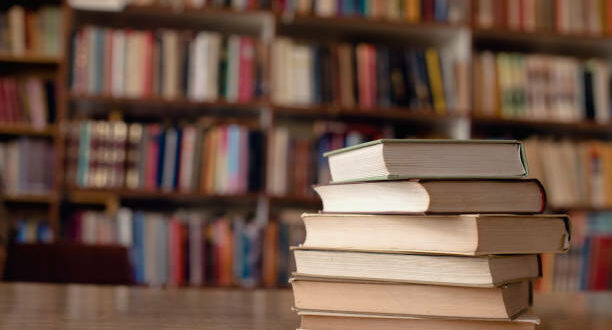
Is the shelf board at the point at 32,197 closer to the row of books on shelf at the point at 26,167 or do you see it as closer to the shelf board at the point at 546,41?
the row of books on shelf at the point at 26,167

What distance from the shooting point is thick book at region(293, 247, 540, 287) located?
62 cm

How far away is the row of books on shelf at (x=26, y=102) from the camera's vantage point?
296 cm

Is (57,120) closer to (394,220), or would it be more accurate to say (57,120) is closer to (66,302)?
(66,302)

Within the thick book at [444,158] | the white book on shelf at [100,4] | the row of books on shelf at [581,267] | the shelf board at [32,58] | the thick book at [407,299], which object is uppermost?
the white book on shelf at [100,4]

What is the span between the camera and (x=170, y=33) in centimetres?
290

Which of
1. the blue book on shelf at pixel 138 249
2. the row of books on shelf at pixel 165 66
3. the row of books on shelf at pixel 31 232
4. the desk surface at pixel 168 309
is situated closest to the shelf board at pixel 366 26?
the row of books on shelf at pixel 165 66

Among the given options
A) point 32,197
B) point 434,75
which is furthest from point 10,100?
point 434,75

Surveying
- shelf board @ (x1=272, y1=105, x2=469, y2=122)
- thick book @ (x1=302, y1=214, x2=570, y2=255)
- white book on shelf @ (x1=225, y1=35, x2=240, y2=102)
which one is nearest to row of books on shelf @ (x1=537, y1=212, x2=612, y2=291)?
shelf board @ (x1=272, y1=105, x2=469, y2=122)

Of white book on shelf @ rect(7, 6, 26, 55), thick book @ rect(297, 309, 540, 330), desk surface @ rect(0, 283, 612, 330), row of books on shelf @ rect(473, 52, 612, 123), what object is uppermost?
white book on shelf @ rect(7, 6, 26, 55)

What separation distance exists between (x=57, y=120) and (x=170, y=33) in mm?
552

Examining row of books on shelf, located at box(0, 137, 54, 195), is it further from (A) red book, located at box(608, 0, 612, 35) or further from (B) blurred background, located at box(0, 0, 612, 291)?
(A) red book, located at box(608, 0, 612, 35)

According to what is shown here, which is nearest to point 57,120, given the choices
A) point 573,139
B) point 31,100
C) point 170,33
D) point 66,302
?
point 31,100

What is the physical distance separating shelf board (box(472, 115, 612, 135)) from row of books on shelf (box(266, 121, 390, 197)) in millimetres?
543

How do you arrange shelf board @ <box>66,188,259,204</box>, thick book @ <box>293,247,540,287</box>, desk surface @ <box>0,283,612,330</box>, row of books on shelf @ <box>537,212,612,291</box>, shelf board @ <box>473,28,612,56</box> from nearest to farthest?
thick book @ <box>293,247,540,287</box>, desk surface @ <box>0,283,612,330</box>, shelf board @ <box>66,188,259,204</box>, row of books on shelf @ <box>537,212,612,291</box>, shelf board @ <box>473,28,612,56</box>
